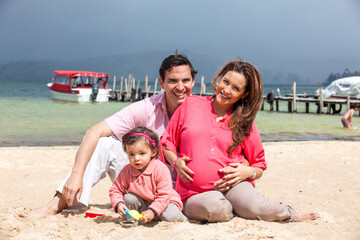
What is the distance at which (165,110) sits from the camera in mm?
3195

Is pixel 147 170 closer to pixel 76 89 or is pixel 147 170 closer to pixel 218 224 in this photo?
pixel 218 224

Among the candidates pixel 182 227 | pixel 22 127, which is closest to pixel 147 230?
pixel 182 227

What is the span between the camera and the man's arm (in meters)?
2.83

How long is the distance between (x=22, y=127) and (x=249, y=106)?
11.4 m

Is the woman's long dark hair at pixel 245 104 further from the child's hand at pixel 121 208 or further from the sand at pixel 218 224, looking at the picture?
the child's hand at pixel 121 208

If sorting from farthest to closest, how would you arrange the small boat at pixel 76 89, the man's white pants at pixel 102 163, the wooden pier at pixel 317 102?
1. the small boat at pixel 76 89
2. the wooden pier at pixel 317 102
3. the man's white pants at pixel 102 163

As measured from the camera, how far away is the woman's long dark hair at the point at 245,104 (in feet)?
9.17

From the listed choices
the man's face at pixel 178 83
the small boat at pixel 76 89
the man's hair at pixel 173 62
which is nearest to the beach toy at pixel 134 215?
the man's face at pixel 178 83

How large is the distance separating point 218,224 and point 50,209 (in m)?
1.36

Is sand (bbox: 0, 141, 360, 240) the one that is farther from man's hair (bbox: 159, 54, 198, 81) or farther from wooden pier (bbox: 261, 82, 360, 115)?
wooden pier (bbox: 261, 82, 360, 115)

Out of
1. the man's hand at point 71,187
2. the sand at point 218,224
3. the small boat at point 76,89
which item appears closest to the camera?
the sand at point 218,224

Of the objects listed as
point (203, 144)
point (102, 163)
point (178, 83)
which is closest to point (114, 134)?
point (102, 163)

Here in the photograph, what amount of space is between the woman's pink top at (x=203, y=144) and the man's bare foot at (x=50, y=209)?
96 centimetres

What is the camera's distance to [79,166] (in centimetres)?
285
